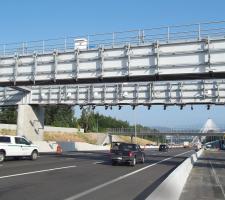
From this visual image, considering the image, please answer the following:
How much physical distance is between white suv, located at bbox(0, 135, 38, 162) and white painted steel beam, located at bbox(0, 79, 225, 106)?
55.3 feet

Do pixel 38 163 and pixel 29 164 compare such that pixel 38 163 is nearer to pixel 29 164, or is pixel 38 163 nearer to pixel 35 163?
pixel 35 163

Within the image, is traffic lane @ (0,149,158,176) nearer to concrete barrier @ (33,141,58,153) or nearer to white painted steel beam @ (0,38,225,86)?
white painted steel beam @ (0,38,225,86)

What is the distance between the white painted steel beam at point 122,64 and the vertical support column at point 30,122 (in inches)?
393

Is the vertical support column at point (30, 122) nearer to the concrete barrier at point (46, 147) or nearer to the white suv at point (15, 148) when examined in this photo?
the concrete barrier at point (46, 147)

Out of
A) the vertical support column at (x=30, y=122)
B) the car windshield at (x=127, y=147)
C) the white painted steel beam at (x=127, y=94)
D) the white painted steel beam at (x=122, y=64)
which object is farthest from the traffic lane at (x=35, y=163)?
the white painted steel beam at (x=127, y=94)

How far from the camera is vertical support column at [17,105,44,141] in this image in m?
45.8

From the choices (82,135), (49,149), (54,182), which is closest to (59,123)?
(82,135)

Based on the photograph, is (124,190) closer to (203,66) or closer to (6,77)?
(203,66)

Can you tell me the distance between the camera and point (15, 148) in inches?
1224

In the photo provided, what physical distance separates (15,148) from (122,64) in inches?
380

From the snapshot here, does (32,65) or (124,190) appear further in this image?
(32,65)

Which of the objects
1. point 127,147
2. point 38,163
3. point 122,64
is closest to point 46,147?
point 127,147

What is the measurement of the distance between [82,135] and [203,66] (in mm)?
84292

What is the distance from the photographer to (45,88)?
51531 millimetres
